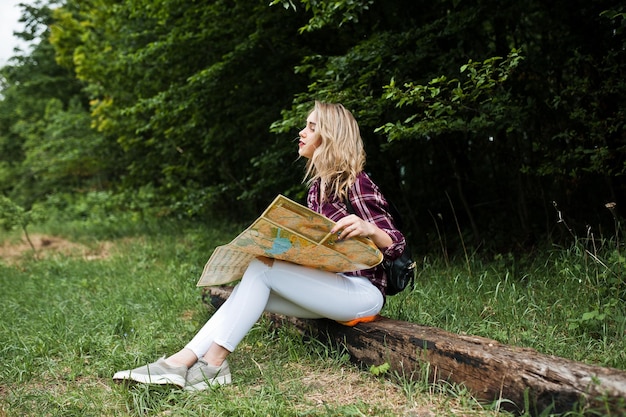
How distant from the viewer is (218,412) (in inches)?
98.3

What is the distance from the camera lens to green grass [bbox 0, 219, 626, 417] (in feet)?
8.43

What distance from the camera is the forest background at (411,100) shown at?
4.49 m

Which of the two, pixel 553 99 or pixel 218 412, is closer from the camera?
pixel 218 412

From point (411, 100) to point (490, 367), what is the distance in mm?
2187

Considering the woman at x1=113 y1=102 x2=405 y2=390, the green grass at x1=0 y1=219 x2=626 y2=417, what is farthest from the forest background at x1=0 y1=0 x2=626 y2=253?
the woman at x1=113 y1=102 x2=405 y2=390

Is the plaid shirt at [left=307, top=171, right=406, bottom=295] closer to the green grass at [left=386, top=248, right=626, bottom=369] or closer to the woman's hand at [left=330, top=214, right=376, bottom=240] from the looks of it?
the woman's hand at [left=330, top=214, right=376, bottom=240]

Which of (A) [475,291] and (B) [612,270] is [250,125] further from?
(B) [612,270]

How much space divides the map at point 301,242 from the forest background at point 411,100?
61.2 inches

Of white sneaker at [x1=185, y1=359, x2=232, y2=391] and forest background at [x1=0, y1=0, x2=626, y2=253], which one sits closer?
white sneaker at [x1=185, y1=359, x2=232, y2=391]

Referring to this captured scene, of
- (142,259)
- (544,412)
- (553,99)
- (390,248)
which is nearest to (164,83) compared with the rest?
(142,259)

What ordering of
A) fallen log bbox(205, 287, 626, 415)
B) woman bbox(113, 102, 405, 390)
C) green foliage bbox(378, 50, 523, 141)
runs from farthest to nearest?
green foliage bbox(378, 50, 523, 141)
woman bbox(113, 102, 405, 390)
fallen log bbox(205, 287, 626, 415)

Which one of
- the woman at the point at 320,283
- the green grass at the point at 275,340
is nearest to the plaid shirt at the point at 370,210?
the woman at the point at 320,283

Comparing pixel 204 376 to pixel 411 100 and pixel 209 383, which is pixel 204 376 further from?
pixel 411 100

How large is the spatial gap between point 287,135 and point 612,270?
159 inches
